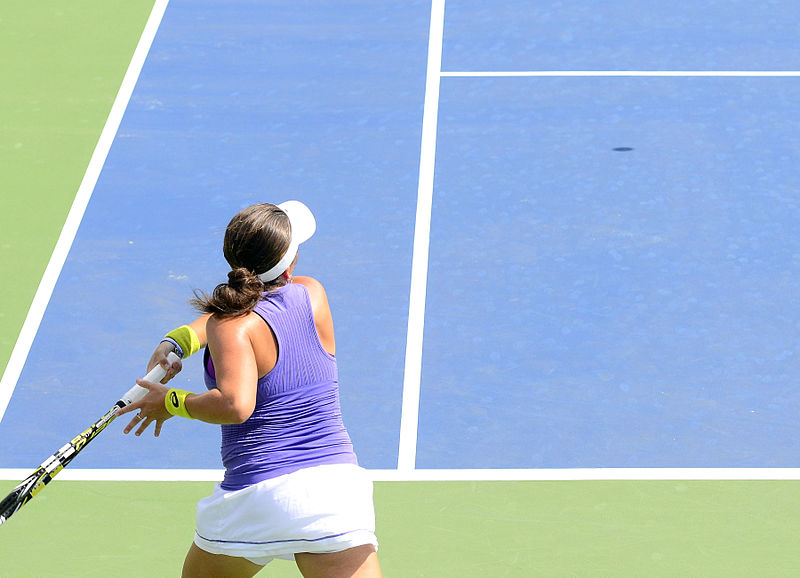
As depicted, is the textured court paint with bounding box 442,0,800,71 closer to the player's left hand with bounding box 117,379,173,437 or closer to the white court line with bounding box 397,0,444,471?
the white court line with bounding box 397,0,444,471

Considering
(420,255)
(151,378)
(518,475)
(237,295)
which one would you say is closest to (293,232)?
(237,295)

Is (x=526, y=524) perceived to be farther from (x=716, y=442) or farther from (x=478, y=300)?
(x=478, y=300)

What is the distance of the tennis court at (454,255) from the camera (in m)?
5.62

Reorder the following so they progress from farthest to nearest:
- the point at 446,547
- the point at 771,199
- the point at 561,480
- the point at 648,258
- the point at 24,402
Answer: the point at 771,199 < the point at 648,258 < the point at 24,402 < the point at 561,480 < the point at 446,547

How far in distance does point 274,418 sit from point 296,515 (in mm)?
299

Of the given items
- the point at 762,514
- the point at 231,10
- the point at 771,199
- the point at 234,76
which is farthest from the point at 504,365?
the point at 231,10

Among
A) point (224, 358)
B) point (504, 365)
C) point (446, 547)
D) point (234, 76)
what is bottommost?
point (446, 547)

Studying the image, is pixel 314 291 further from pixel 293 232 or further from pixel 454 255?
pixel 454 255

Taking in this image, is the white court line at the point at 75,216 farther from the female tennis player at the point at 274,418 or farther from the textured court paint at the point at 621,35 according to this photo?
the female tennis player at the point at 274,418

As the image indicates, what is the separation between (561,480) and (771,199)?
3.02 m

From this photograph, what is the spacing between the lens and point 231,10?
10453 millimetres

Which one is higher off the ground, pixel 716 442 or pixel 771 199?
pixel 771 199

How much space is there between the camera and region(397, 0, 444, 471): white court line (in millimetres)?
6208

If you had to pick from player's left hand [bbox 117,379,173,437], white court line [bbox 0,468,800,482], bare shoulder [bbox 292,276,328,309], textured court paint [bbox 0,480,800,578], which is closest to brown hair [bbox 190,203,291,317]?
bare shoulder [bbox 292,276,328,309]
